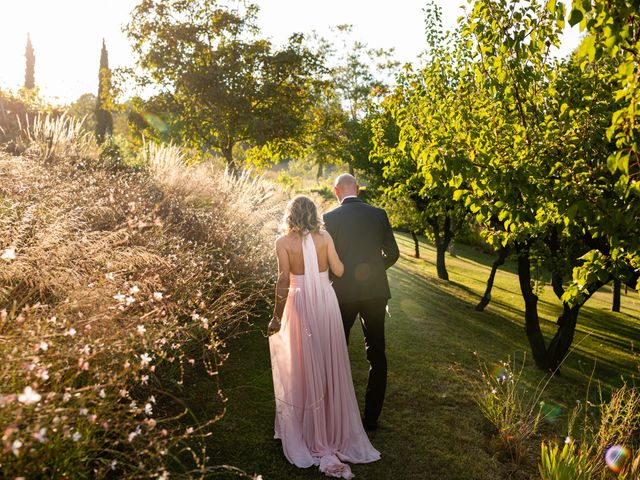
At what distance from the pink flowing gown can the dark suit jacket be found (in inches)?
12.7

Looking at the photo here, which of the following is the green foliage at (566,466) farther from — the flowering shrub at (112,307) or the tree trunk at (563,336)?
the tree trunk at (563,336)

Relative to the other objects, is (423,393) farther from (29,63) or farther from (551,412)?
(29,63)

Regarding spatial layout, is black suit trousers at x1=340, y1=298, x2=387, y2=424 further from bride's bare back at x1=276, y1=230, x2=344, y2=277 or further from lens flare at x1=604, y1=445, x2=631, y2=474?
lens flare at x1=604, y1=445, x2=631, y2=474

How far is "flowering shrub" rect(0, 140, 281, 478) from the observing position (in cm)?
252

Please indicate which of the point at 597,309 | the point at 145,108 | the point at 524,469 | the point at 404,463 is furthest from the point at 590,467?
the point at 597,309

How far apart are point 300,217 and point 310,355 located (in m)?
1.24

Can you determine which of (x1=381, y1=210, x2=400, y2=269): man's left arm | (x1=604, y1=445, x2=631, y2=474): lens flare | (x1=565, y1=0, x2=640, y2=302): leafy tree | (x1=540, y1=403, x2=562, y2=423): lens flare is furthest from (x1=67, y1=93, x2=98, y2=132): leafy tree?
(x1=604, y1=445, x2=631, y2=474): lens flare

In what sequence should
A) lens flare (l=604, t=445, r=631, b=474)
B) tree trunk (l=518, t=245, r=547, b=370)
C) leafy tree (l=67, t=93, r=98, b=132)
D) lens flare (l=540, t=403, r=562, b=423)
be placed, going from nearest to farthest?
lens flare (l=604, t=445, r=631, b=474)
lens flare (l=540, t=403, r=562, b=423)
tree trunk (l=518, t=245, r=547, b=370)
leafy tree (l=67, t=93, r=98, b=132)

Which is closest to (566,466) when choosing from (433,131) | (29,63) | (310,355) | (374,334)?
(374,334)

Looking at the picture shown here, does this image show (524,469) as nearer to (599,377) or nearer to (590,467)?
(590,467)

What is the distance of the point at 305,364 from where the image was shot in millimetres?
4504

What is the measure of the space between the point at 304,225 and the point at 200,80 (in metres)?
13.5

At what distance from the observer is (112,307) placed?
126 inches

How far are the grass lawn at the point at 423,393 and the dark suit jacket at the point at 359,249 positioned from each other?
1467 millimetres
